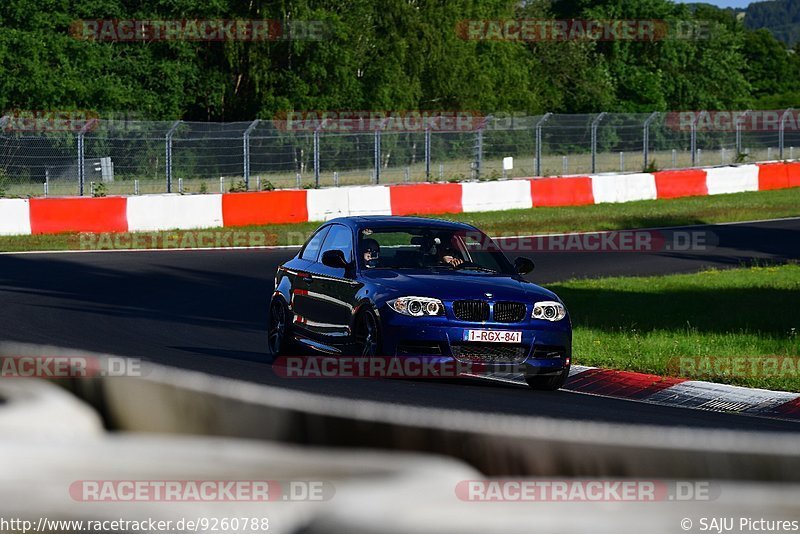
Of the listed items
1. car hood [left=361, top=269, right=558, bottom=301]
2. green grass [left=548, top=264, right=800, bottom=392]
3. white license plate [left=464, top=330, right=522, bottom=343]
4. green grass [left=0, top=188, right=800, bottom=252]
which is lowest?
green grass [left=0, top=188, right=800, bottom=252]

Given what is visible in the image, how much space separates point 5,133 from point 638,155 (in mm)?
18188

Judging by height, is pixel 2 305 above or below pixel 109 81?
below

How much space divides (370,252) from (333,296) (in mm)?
540

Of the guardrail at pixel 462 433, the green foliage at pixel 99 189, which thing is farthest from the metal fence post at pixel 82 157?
the guardrail at pixel 462 433

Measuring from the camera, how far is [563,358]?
35.8 feet

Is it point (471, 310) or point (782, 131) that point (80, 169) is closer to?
point (471, 310)

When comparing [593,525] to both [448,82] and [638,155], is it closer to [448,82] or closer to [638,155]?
[638,155]

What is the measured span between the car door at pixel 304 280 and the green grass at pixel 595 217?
1277 centimetres

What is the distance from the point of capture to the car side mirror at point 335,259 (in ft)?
37.7

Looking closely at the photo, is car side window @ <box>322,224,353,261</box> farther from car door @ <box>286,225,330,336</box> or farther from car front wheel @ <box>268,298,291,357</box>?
car front wheel @ <box>268,298,291,357</box>

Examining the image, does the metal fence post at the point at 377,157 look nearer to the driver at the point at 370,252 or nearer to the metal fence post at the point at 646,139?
the metal fence post at the point at 646,139

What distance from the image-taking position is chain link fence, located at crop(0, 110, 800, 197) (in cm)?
2755

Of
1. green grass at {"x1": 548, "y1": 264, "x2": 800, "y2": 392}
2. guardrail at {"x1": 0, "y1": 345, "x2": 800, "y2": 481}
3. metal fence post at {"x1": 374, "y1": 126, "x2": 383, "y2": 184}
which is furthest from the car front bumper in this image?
metal fence post at {"x1": 374, "y1": 126, "x2": 383, "y2": 184}

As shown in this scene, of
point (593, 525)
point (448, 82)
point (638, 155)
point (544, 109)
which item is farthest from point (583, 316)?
point (544, 109)
